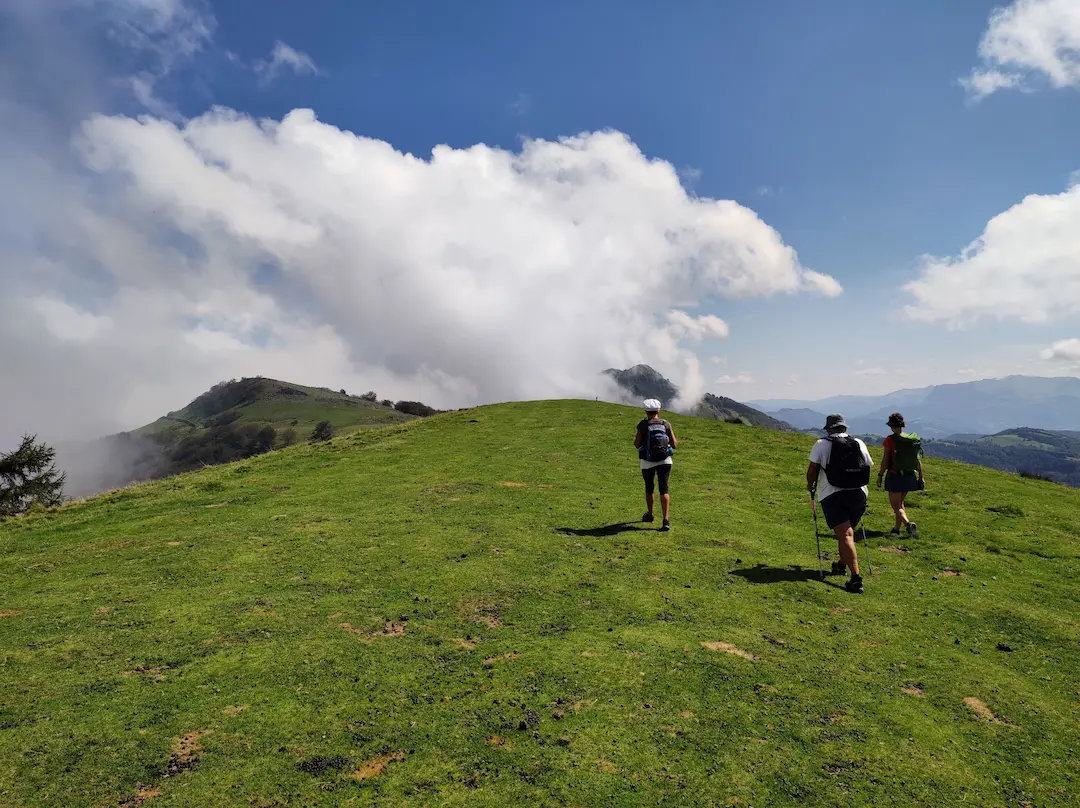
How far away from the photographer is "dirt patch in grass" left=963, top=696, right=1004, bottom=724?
22.2ft

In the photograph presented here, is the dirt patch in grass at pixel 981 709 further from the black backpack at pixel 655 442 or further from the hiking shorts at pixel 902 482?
the hiking shorts at pixel 902 482

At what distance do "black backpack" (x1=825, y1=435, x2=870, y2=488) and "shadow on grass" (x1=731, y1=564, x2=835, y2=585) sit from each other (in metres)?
2.11

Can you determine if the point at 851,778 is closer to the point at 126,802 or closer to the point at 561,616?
the point at 561,616

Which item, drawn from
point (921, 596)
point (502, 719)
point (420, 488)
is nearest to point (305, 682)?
point (502, 719)

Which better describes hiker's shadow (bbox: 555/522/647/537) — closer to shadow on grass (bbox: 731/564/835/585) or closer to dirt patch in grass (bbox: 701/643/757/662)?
shadow on grass (bbox: 731/564/835/585)

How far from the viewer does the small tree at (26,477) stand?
51750mm

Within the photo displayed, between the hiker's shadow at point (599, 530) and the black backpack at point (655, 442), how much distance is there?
2.05m

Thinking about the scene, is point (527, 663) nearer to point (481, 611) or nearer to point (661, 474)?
point (481, 611)

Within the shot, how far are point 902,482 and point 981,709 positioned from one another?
9728 mm

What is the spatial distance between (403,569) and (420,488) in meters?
8.50

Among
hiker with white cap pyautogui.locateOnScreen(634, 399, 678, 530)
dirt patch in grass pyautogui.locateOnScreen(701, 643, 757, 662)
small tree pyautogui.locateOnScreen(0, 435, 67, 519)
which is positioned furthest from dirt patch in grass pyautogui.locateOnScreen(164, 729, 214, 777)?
small tree pyautogui.locateOnScreen(0, 435, 67, 519)

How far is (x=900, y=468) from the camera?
1548cm

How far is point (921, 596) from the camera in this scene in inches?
419

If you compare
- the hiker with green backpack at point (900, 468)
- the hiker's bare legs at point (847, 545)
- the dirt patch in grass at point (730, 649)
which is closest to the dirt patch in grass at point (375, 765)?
the dirt patch in grass at point (730, 649)
